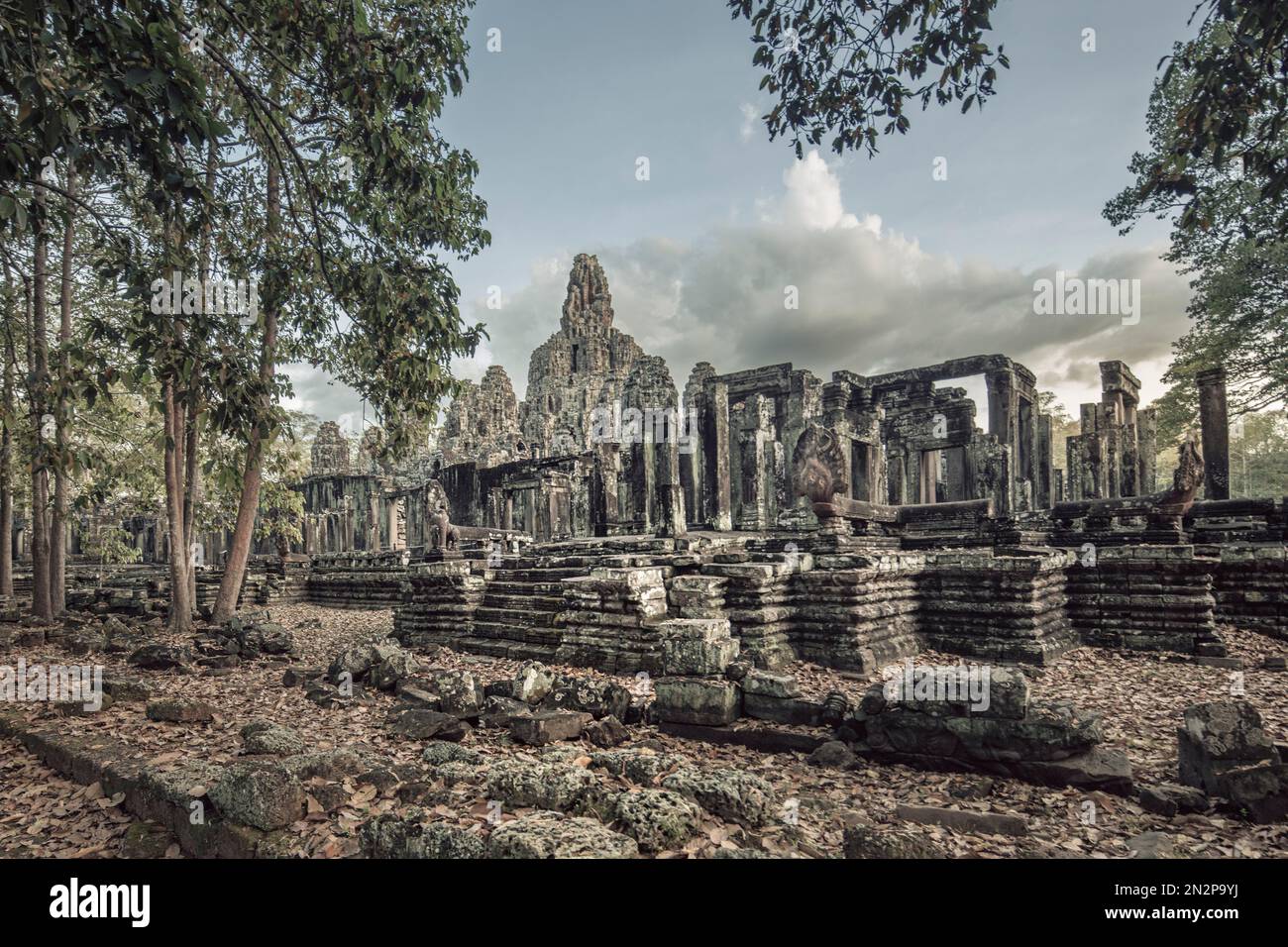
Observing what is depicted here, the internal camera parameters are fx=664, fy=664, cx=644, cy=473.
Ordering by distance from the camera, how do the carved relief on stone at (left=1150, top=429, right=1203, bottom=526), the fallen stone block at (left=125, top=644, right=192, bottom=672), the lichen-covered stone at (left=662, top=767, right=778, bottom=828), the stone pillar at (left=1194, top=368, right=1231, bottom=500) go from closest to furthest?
the lichen-covered stone at (left=662, top=767, right=778, bottom=828) < the fallen stone block at (left=125, top=644, right=192, bottom=672) < the carved relief on stone at (left=1150, top=429, right=1203, bottom=526) < the stone pillar at (left=1194, top=368, right=1231, bottom=500)

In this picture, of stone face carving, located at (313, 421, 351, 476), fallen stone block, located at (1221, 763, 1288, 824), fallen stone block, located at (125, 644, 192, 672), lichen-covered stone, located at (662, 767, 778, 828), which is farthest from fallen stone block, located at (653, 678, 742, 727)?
stone face carving, located at (313, 421, 351, 476)

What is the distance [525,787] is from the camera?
366 cm

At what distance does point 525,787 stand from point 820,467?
253 inches

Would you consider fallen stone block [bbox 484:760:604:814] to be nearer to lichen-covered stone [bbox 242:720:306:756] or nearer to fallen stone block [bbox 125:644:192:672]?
lichen-covered stone [bbox 242:720:306:756]

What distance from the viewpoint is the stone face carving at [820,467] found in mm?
8953

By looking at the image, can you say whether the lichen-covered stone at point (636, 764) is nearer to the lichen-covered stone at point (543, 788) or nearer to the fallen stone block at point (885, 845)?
the lichen-covered stone at point (543, 788)

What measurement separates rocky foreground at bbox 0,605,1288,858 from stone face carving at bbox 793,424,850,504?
3060mm

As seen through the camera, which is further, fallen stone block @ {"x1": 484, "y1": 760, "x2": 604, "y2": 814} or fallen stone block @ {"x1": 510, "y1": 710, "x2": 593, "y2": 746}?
fallen stone block @ {"x1": 510, "y1": 710, "x2": 593, "y2": 746}

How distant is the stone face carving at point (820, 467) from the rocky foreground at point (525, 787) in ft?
10.0

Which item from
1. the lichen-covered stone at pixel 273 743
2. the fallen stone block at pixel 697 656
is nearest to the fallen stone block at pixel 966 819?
the fallen stone block at pixel 697 656

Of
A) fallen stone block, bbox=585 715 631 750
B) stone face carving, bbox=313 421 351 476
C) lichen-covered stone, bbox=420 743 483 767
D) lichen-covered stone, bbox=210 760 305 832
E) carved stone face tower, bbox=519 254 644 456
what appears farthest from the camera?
carved stone face tower, bbox=519 254 644 456

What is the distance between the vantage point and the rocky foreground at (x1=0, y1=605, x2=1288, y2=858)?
3.18m

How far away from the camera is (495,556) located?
12.3 meters

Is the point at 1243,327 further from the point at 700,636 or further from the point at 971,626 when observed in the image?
the point at 700,636
